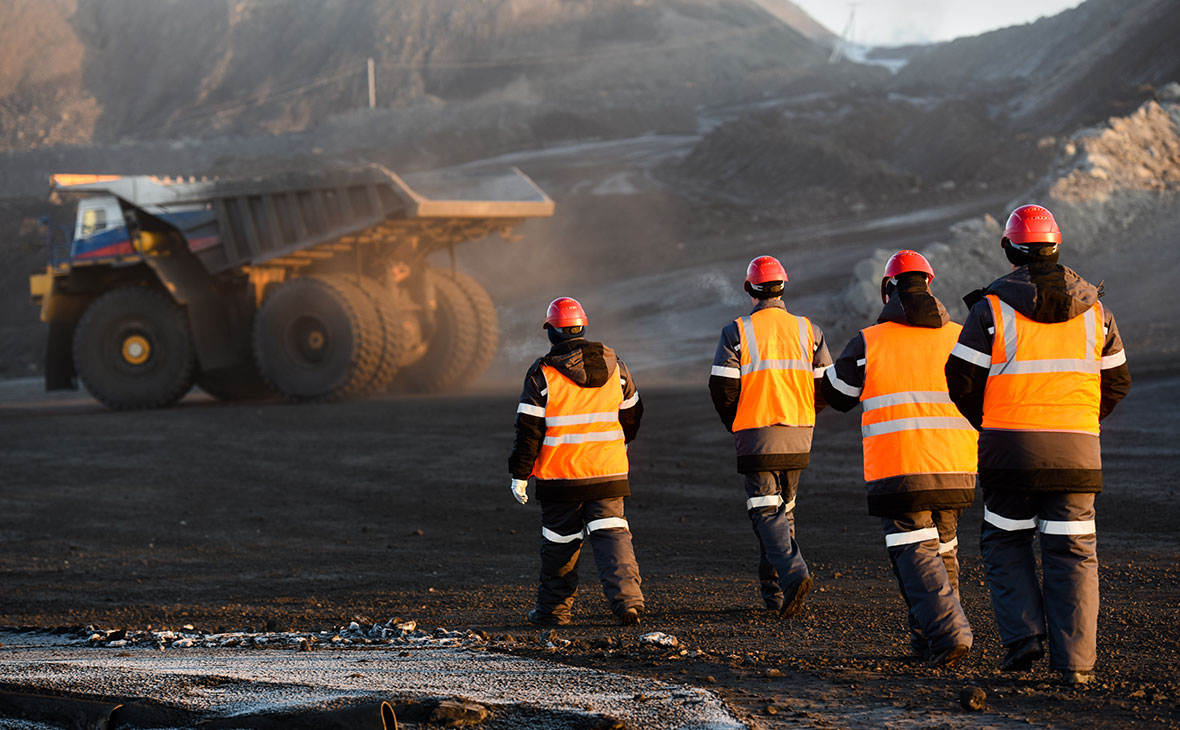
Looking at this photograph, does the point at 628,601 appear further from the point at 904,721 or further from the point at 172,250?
the point at 172,250

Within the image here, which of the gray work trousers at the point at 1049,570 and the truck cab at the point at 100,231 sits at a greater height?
the truck cab at the point at 100,231

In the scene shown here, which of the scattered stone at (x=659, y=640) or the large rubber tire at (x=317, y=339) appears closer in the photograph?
the scattered stone at (x=659, y=640)

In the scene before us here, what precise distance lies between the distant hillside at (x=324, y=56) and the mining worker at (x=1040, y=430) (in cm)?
6010

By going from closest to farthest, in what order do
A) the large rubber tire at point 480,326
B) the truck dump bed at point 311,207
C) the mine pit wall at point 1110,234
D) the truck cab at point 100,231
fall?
the truck dump bed at point 311,207 < the truck cab at point 100,231 < the large rubber tire at point 480,326 < the mine pit wall at point 1110,234

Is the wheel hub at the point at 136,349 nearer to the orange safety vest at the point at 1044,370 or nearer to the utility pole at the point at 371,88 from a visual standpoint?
the orange safety vest at the point at 1044,370

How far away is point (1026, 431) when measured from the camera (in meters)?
4.67

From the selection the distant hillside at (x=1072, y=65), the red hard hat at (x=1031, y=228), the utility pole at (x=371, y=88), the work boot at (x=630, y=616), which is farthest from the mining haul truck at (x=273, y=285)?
the utility pole at (x=371, y=88)

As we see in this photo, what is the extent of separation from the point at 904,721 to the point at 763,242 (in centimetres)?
2801

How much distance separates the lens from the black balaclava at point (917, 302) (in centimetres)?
525

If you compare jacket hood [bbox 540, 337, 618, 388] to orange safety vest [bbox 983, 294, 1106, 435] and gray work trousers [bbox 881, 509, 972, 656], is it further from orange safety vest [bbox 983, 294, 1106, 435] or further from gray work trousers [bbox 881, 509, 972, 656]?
orange safety vest [bbox 983, 294, 1106, 435]

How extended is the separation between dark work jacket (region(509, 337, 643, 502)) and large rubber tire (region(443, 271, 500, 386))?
1280cm

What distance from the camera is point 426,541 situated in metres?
9.50

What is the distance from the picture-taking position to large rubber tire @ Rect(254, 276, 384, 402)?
1706 cm

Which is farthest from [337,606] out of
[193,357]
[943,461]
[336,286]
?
[193,357]
